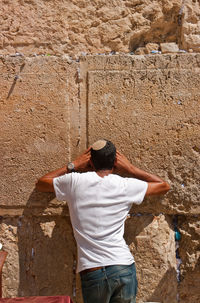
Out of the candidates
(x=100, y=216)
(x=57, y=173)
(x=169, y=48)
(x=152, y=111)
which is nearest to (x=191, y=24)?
(x=169, y=48)

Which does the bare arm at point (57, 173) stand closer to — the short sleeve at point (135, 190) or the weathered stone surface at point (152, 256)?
the short sleeve at point (135, 190)

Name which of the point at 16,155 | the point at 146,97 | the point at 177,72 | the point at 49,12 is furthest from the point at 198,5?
the point at 16,155

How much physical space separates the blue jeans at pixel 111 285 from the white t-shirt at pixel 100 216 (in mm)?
53

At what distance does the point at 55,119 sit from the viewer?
3029 millimetres

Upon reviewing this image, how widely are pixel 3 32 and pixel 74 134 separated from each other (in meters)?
1.15

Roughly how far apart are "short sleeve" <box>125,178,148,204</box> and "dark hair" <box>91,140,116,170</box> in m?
0.19

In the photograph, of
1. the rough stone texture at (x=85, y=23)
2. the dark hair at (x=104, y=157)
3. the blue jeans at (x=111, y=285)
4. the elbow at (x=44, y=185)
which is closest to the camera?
the blue jeans at (x=111, y=285)

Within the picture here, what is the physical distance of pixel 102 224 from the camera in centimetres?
247

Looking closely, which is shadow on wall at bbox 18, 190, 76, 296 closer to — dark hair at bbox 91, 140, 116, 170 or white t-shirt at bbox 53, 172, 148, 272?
white t-shirt at bbox 53, 172, 148, 272

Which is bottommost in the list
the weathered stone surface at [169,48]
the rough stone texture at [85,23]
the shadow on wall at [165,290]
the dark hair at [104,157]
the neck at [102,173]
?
the shadow on wall at [165,290]

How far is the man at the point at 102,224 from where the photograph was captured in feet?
7.93

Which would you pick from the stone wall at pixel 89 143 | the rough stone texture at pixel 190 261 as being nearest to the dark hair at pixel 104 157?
the stone wall at pixel 89 143

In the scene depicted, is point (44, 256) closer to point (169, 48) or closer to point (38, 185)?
point (38, 185)

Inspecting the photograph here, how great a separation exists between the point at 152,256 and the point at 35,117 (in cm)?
162
